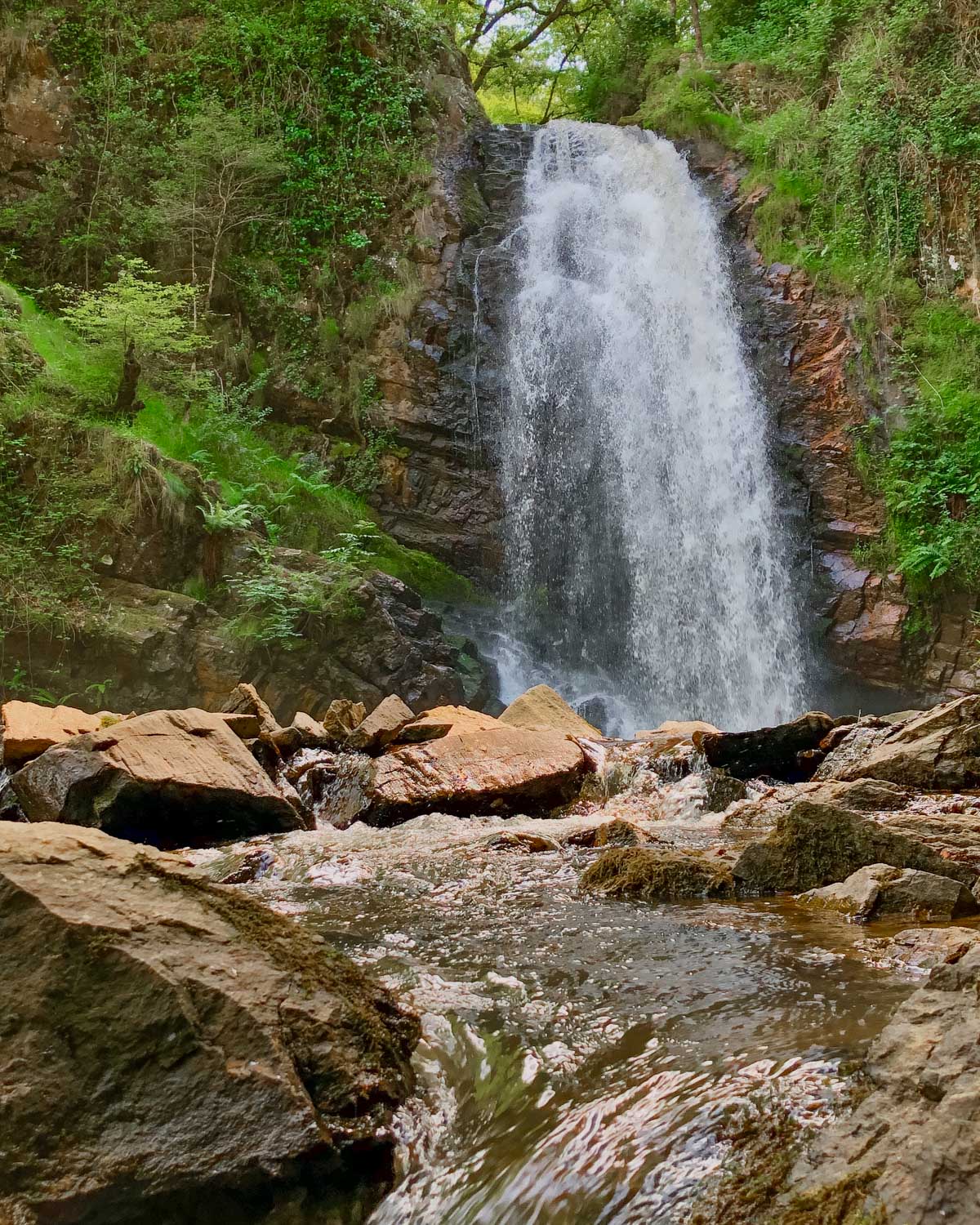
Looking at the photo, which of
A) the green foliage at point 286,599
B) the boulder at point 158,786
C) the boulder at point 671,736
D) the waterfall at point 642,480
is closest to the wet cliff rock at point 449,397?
the waterfall at point 642,480

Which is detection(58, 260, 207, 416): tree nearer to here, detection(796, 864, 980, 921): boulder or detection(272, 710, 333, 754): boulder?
detection(272, 710, 333, 754): boulder

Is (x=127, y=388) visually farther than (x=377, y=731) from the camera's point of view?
Yes

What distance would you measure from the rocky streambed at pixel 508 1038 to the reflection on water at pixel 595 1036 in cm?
1

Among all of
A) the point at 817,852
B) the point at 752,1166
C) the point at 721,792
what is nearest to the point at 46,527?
the point at 721,792

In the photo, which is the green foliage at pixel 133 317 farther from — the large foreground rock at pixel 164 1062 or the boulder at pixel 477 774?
the large foreground rock at pixel 164 1062

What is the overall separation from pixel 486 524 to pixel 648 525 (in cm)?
293

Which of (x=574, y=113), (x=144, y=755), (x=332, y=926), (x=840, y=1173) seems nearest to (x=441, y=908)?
(x=332, y=926)

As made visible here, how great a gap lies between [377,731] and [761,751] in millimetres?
3784

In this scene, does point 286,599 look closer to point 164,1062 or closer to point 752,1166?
point 164,1062

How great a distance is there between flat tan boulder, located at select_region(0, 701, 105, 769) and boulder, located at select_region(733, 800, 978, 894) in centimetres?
537

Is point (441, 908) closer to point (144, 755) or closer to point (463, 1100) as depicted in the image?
point (463, 1100)

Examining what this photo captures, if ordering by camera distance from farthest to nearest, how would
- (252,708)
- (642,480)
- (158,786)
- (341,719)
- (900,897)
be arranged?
(642,480) → (341,719) → (252,708) → (158,786) → (900,897)

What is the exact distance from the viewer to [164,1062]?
6.13 ft

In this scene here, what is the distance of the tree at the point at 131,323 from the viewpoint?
1194cm
